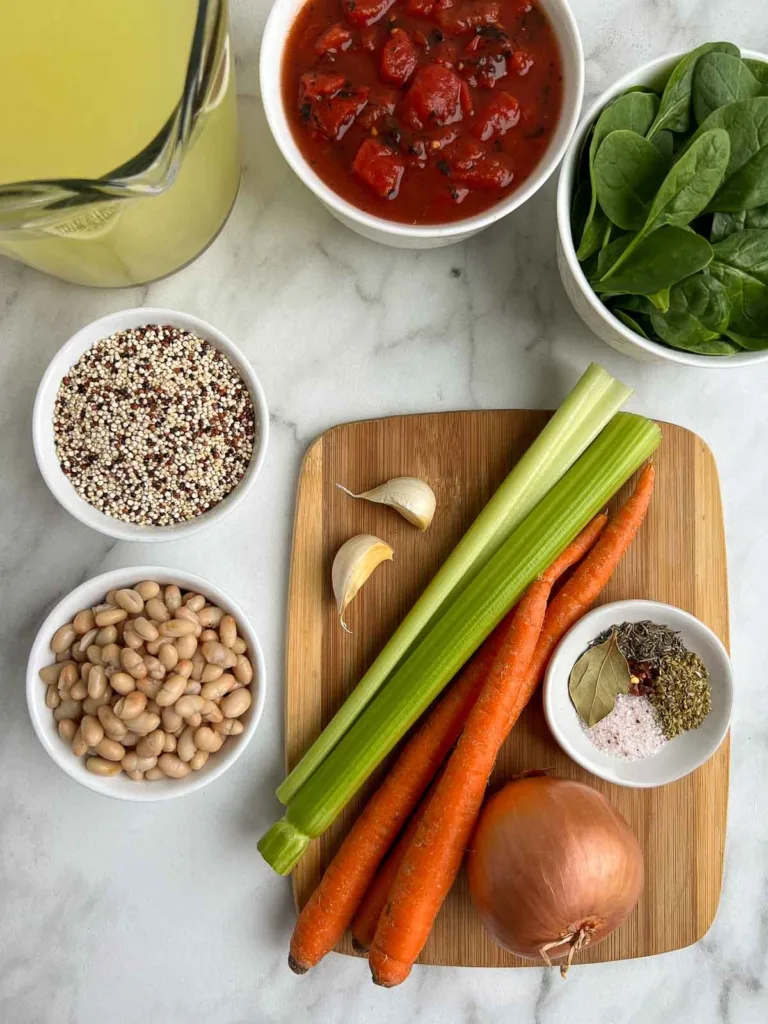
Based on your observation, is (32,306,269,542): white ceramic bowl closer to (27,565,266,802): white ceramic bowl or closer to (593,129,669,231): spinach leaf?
(27,565,266,802): white ceramic bowl

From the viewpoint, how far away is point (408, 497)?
1440mm

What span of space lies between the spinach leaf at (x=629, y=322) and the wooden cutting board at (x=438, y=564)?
8.3 inches

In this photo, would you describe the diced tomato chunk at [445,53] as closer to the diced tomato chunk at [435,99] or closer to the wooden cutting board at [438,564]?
the diced tomato chunk at [435,99]

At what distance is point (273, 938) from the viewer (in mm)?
1512

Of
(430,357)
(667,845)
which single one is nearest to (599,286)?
(430,357)

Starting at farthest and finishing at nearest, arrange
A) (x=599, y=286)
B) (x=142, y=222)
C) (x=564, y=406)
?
(x=564, y=406)
(x=599, y=286)
(x=142, y=222)

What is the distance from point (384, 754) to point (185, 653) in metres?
0.34

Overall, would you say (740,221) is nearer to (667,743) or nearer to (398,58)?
(398,58)

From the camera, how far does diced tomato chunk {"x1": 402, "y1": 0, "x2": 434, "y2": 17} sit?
4.00 feet

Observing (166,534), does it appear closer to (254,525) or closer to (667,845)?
(254,525)

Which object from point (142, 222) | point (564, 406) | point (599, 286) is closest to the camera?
point (142, 222)

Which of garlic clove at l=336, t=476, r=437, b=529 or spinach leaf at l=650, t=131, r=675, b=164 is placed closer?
spinach leaf at l=650, t=131, r=675, b=164

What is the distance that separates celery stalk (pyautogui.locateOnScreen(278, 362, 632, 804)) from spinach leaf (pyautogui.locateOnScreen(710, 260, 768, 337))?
0.18 m

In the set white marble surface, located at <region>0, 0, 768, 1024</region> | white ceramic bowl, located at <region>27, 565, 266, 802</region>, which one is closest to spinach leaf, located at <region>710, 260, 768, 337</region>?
white marble surface, located at <region>0, 0, 768, 1024</region>
